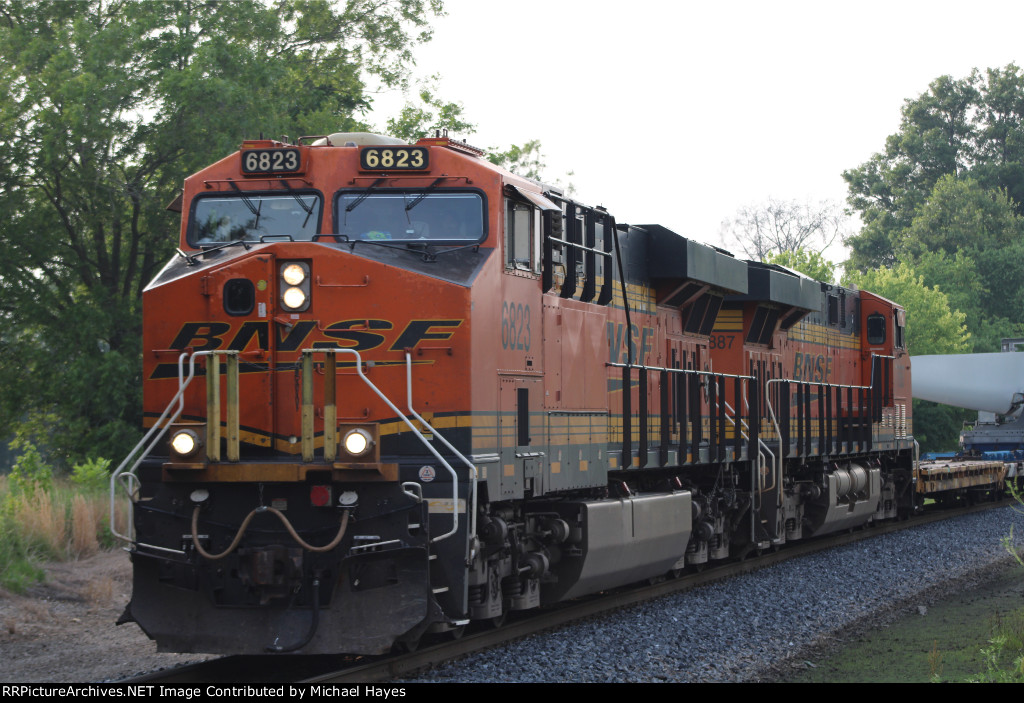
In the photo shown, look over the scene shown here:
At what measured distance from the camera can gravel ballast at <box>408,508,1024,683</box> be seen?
8.33m

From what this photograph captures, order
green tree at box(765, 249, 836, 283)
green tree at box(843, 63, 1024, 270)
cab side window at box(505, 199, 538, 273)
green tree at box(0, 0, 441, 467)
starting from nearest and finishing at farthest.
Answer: cab side window at box(505, 199, 538, 273), green tree at box(0, 0, 441, 467), green tree at box(765, 249, 836, 283), green tree at box(843, 63, 1024, 270)

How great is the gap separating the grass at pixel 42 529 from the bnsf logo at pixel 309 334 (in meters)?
4.14

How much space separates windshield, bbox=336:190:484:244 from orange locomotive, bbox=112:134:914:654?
0.05 ft

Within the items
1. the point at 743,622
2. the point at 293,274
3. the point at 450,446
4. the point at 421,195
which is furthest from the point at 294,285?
the point at 743,622

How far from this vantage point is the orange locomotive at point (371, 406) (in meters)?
7.82

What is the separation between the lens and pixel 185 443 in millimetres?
7934

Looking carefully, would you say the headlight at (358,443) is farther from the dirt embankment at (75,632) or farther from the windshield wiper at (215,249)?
the dirt embankment at (75,632)

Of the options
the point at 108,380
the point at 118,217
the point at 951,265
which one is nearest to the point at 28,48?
the point at 118,217

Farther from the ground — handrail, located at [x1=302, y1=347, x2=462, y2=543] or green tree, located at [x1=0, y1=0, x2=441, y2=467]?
green tree, located at [x1=0, y1=0, x2=441, y2=467]

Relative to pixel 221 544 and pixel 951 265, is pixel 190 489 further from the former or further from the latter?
pixel 951 265

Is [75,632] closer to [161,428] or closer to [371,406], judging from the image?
[161,428]

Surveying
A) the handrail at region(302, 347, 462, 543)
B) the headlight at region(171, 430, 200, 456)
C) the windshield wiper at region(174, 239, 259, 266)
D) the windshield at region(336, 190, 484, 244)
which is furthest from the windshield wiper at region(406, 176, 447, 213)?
the headlight at region(171, 430, 200, 456)

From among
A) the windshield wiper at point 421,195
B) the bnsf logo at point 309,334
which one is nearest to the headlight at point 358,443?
the bnsf logo at point 309,334

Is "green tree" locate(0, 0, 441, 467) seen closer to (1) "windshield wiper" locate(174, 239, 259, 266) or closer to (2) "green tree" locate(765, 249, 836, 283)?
(1) "windshield wiper" locate(174, 239, 259, 266)
